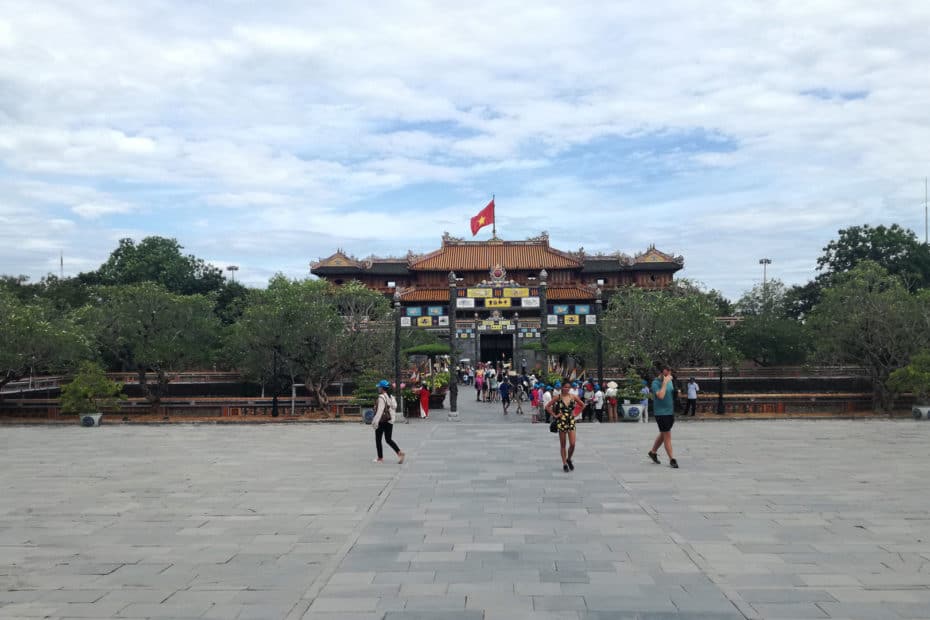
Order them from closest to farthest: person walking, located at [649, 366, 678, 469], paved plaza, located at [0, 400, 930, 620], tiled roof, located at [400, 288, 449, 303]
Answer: paved plaza, located at [0, 400, 930, 620]
person walking, located at [649, 366, 678, 469]
tiled roof, located at [400, 288, 449, 303]

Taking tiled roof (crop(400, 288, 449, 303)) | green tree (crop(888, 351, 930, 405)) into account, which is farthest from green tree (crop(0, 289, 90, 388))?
tiled roof (crop(400, 288, 449, 303))

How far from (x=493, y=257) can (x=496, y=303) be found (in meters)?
35.7

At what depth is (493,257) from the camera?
201ft

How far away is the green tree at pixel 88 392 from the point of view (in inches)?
925

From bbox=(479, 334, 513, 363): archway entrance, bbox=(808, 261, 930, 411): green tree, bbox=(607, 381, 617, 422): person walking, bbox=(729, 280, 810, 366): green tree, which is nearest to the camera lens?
bbox=(607, 381, 617, 422): person walking

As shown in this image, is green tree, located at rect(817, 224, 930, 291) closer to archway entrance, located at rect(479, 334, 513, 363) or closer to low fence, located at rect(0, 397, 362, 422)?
archway entrance, located at rect(479, 334, 513, 363)

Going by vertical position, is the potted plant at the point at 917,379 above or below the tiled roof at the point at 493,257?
below

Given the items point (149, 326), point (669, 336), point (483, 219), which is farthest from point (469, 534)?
point (483, 219)

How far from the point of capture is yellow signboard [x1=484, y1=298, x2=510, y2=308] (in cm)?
2562

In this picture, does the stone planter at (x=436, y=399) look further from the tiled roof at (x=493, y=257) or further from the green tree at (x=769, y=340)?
the tiled roof at (x=493, y=257)

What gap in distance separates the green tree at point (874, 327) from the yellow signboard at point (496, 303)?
38.5 ft

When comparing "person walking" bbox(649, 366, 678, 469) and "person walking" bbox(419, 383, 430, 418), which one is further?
"person walking" bbox(419, 383, 430, 418)

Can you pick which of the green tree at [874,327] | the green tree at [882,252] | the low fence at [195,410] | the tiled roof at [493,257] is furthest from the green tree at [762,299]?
the low fence at [195,410]

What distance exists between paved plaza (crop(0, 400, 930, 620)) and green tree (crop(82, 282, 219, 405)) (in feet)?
46.7
